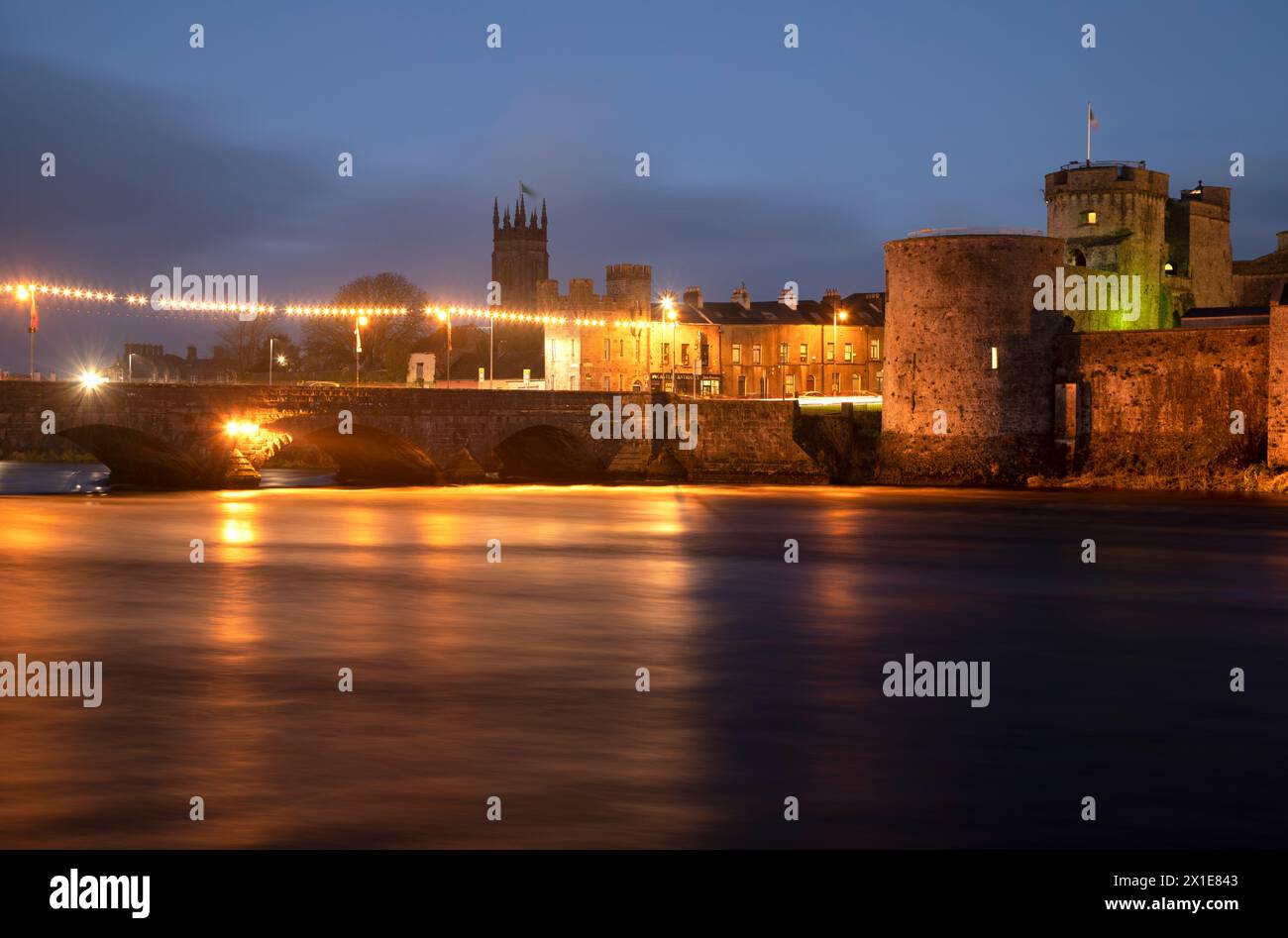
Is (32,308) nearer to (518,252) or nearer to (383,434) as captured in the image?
(383,434)

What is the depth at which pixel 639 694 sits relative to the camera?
546 inches

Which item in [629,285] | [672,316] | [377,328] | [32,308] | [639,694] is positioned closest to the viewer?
[639,694]

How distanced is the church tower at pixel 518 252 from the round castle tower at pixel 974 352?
84.2 m

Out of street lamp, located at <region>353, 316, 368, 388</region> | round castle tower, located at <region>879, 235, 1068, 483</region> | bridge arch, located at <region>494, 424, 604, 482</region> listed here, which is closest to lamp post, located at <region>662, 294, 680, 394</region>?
bridge arch, located at <region>494, 424, 604, 482</region>

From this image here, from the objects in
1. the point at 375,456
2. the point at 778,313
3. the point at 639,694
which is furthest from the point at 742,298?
the point at 639,694

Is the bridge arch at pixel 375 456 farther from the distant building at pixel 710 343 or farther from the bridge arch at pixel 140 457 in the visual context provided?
the distant building at pixel 710 343

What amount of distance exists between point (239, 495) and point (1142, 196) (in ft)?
117

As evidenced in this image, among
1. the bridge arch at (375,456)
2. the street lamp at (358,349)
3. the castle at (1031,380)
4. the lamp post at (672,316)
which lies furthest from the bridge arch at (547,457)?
the castle at (1031,380)

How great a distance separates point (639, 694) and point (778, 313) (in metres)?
69.3

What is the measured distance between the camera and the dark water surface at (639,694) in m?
9.48

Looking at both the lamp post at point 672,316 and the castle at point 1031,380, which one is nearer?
the castle at point 1031,380

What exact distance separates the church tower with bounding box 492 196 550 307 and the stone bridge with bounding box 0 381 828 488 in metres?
70.9

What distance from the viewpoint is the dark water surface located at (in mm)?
9484

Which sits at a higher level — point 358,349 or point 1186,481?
point 358,349
